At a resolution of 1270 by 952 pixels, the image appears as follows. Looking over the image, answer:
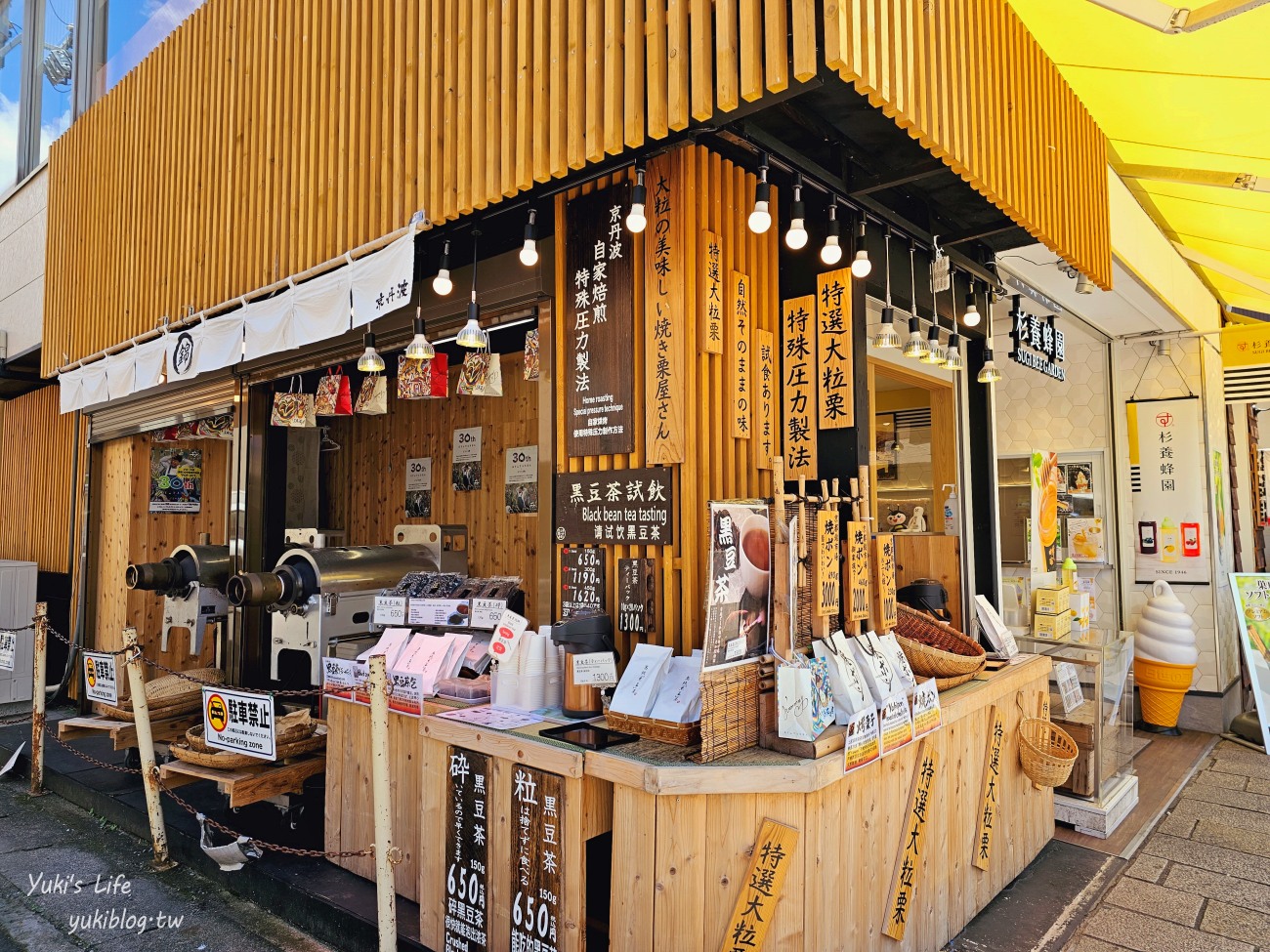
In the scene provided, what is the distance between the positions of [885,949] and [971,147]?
319 centimetres

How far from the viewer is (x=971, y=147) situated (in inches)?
131

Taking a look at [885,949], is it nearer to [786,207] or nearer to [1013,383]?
[786,207]

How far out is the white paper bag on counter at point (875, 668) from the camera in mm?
3018

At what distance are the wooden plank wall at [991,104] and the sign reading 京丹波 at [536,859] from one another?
103 inches

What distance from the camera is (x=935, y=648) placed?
3643mm

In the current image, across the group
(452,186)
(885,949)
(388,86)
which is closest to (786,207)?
(452,186)

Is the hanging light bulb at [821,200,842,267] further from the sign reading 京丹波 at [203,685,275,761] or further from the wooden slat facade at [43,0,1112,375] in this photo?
the sign reading 京丹波 at [203,685,275,761]

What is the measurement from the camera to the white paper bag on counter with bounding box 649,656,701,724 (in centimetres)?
289

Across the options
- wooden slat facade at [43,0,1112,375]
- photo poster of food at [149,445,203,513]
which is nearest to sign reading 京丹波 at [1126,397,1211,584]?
wooden slat facade at [43,0,1112,375]

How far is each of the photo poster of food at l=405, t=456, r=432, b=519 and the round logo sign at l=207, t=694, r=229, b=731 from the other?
3.32 m

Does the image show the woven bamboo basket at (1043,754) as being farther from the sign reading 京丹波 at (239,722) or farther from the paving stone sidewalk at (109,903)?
the sign reading 京丹波 at (239,722)

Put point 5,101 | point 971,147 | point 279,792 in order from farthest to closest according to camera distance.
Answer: point 5,101
point 279,792
point 971,147

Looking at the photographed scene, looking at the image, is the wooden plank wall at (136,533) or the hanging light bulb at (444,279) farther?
the wooden plank wall at (136,533)

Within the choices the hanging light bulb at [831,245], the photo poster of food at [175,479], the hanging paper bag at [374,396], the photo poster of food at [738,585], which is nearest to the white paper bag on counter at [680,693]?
the photo poster of food at [738,585]
